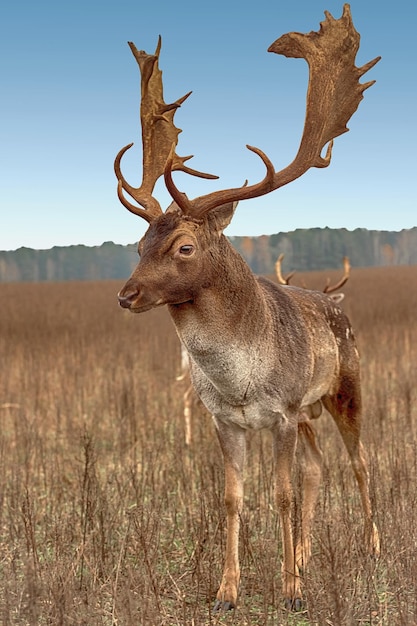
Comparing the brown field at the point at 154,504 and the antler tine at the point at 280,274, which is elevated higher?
the antler tine at the point at 280,274

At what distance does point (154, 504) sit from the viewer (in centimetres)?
465

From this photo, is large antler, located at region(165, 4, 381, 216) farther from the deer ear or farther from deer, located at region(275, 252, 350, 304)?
deer, located at region(275, 252, 350, 304)

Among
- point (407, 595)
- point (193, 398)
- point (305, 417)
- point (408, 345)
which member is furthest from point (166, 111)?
point (408, 345)

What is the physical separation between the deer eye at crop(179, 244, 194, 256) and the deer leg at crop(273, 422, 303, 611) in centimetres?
93

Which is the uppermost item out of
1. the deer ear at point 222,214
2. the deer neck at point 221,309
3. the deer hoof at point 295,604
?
the deer ear at point 222,214

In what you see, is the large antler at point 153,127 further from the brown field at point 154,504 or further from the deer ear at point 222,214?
the brown field at point 154,504

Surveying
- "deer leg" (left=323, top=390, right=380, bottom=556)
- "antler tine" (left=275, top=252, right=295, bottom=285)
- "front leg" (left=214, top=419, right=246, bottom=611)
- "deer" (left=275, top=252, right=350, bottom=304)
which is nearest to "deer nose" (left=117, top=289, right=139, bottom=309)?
"front leg" (left=214, top=419, right=246, bottom=611)

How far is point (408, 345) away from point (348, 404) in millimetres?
6913

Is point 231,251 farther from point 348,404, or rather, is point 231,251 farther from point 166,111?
point 348,404

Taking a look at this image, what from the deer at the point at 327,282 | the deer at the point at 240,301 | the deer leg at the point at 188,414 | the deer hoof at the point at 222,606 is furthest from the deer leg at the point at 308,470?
the deer leg at the point at 188,414

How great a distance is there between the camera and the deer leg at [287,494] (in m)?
3.50

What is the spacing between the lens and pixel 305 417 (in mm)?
4348

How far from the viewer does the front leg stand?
3.54 metres

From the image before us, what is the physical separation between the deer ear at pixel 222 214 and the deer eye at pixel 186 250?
9.1 inches
